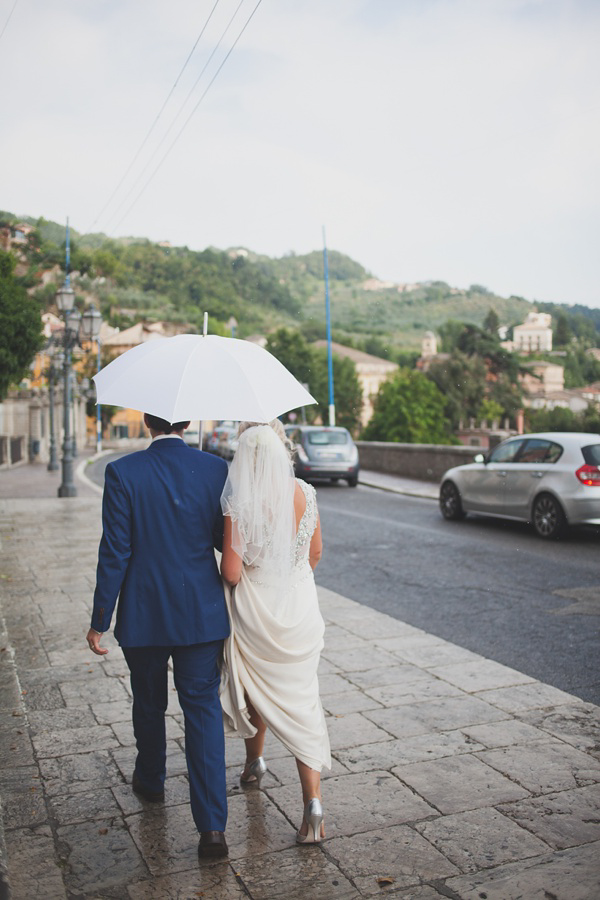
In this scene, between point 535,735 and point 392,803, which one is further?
point 535,735

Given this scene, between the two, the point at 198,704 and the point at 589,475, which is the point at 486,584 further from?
the point at 198,704

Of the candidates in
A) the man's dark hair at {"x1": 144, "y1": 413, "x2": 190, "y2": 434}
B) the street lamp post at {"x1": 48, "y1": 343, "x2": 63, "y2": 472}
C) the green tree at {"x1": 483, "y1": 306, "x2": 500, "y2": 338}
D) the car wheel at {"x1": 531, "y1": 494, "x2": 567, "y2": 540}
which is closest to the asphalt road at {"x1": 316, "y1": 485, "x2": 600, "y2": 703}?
the car wheel at {"x1": 531, "y1": 494, "x2": 567, "y2": 540}

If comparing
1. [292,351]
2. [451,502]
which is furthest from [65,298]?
[292,351]

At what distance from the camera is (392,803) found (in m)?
3.78

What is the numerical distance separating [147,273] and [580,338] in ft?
196

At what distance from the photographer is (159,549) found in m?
3.36

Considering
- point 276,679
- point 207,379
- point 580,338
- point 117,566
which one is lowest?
point 276,679

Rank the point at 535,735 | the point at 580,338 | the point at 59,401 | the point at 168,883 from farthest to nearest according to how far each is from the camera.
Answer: the point at 59,401, the point at 580,338, the point at 535,735, the point at 168,883

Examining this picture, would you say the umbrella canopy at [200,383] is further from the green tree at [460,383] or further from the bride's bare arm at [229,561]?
the green tree at [460,383]

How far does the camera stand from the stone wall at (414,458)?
23.4m

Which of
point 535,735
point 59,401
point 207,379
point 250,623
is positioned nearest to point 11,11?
point 207,379

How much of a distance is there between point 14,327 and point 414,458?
15.5m

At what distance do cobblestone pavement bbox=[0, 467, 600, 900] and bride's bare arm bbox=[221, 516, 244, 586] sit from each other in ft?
3.55

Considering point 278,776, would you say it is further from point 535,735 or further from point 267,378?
point 267,378
